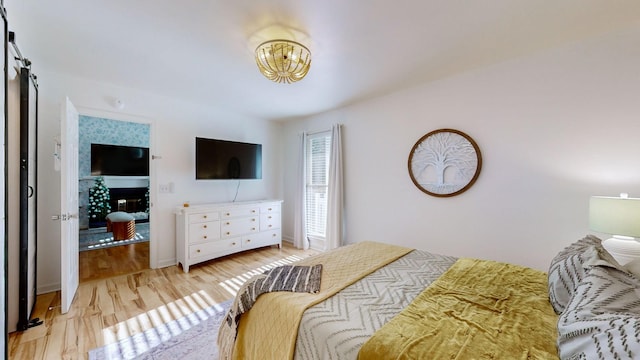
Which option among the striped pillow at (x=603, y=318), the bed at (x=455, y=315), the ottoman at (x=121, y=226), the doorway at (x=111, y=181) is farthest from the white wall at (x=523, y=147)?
the ottoman at (x=121, y=226)

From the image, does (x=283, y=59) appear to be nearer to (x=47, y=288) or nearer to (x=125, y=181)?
(x=47, y=288)

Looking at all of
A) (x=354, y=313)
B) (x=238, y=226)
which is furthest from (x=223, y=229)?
(x=354, y=313)

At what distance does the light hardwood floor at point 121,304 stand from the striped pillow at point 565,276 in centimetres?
263

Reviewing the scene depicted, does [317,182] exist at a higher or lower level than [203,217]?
higher

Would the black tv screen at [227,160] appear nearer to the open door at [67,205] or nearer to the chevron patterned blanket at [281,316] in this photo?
the open door at [67,205]

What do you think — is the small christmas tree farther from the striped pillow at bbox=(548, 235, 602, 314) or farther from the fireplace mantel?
the striped pillow at bbox=(548, 235, 602, 314)

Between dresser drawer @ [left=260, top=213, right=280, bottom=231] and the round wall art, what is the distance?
2.37m

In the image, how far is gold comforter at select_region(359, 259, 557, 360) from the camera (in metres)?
0.96

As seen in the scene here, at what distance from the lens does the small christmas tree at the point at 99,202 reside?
564cm

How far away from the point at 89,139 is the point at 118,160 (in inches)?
25.2

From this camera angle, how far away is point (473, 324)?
1.13 meters

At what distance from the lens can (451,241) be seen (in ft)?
9.71

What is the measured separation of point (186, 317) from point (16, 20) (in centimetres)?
259

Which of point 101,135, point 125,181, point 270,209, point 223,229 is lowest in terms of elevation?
point 223,229
